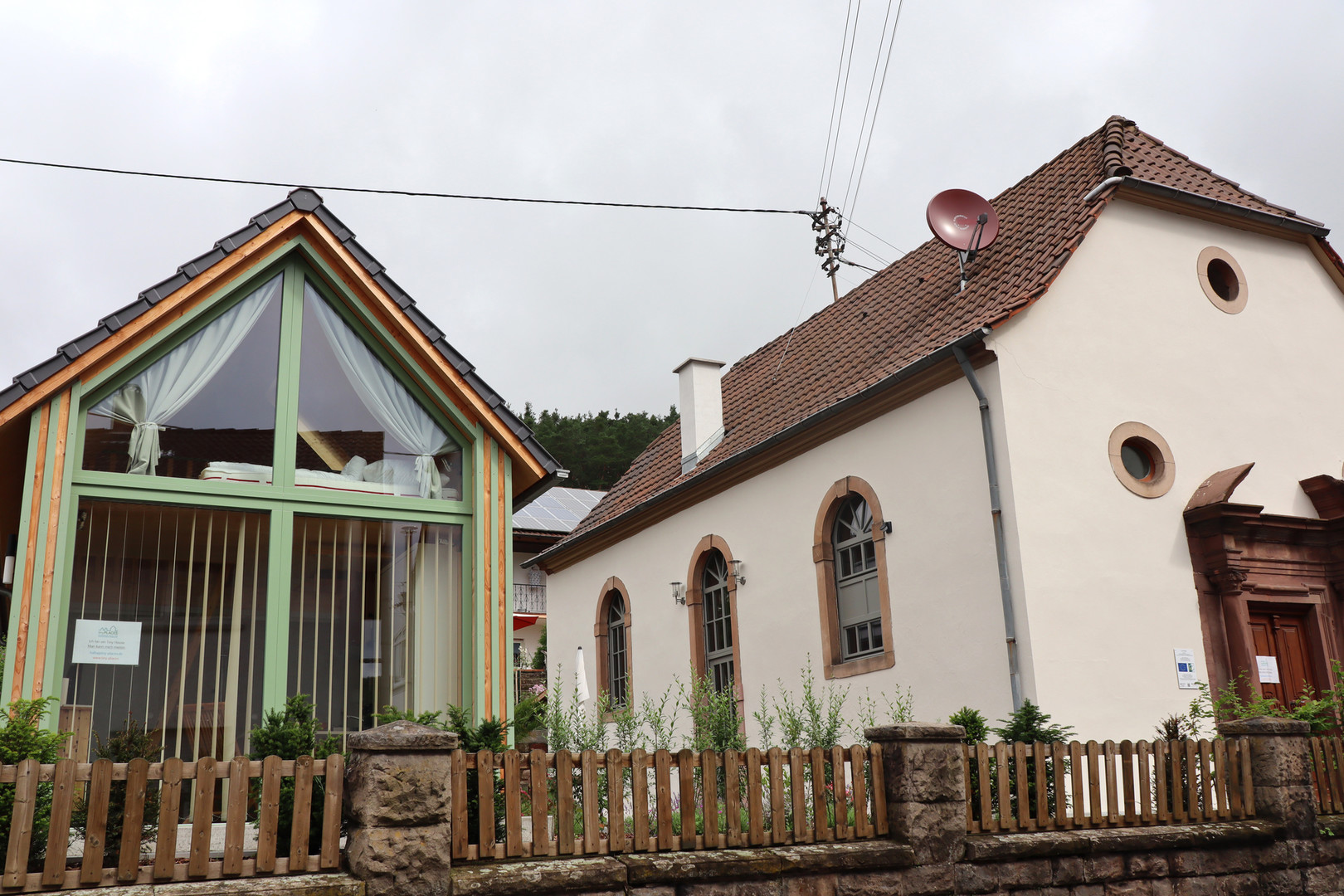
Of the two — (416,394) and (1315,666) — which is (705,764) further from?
(1315,666)

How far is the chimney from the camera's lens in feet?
57.7

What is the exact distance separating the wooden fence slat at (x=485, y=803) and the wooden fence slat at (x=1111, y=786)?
4301 mm

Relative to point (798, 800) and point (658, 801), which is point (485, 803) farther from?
point (798, 800)

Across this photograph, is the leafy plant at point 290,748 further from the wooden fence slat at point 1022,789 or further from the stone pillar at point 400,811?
the wooden fence slat at point 1022,789

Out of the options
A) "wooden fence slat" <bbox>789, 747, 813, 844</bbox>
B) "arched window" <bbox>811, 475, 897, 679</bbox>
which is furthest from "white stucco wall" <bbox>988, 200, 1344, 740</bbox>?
"wooden fence slat" <bbox>789, 747, 813, 844</bbox>

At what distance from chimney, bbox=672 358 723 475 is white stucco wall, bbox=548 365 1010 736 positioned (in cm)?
137

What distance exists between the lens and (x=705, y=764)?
21.3 ft

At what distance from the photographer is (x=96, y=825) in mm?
5113

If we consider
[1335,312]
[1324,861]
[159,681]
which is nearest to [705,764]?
[159,681]

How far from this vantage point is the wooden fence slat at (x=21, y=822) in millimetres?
4977

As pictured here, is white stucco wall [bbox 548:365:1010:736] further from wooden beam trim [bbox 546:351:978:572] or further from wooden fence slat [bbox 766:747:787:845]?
wooden fence slat [bbox 766:747:787:845]

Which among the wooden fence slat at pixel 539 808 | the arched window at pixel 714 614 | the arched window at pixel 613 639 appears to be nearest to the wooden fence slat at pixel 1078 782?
the wooden fence slat at pixel 539 808

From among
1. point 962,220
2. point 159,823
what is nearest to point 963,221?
point 962,220

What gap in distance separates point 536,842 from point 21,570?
3874mm
